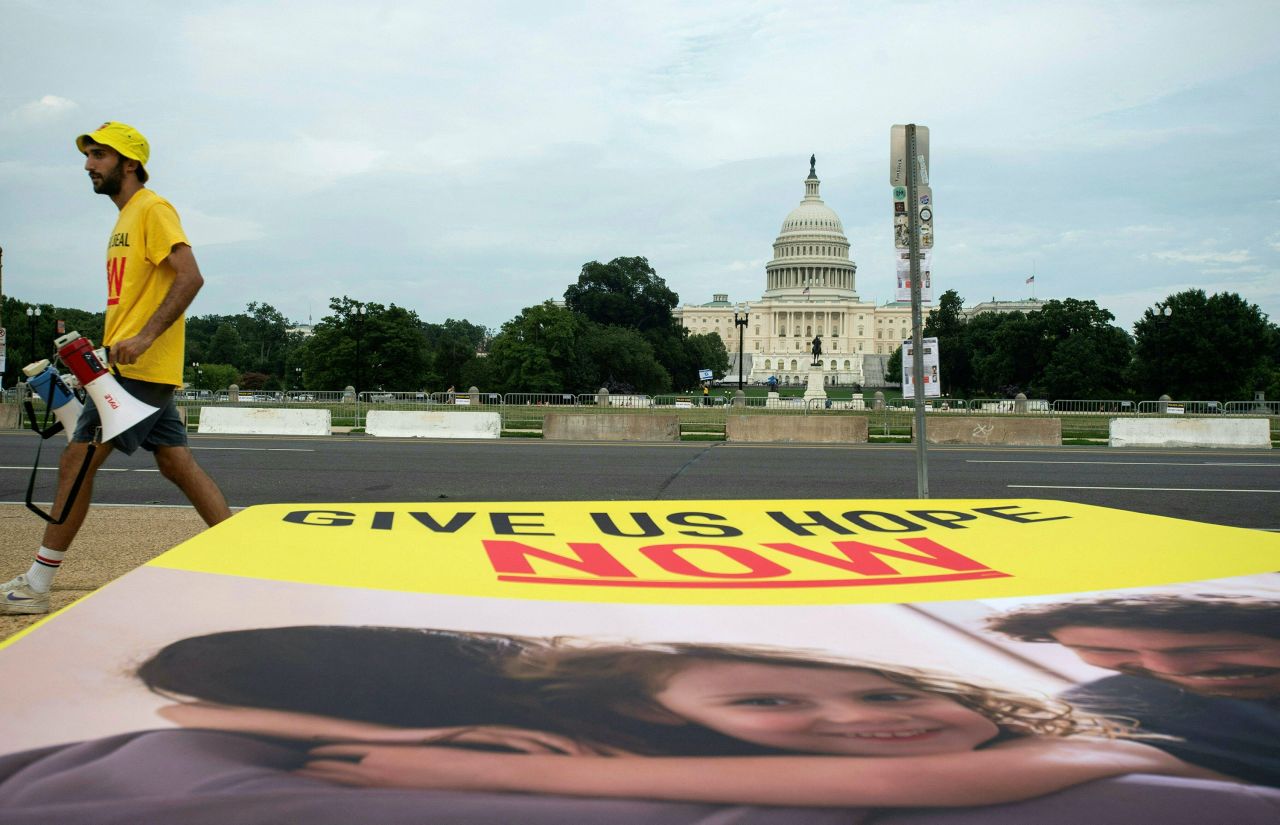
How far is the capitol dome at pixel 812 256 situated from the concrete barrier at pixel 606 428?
131m

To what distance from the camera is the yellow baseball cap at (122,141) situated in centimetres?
413

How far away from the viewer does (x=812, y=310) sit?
493ft

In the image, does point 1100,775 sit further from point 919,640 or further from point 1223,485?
point 1223,485

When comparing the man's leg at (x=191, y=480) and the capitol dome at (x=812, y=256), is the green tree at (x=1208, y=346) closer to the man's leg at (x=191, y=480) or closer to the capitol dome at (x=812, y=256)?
the man's leg at (x=191, y=480)

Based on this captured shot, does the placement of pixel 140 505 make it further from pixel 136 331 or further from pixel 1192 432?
pixel 1192 432

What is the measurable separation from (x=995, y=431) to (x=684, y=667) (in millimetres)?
20387

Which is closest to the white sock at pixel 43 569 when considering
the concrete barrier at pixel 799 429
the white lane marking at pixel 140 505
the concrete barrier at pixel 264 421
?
the white lane marking at pixel 140 505

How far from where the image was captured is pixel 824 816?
4.67 feet

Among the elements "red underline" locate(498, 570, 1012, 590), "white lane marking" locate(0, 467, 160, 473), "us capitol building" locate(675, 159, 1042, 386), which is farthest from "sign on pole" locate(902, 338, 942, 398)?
"us capitol building" locate(675, 159, 1042, 386)

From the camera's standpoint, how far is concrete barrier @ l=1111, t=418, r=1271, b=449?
67.6 feet

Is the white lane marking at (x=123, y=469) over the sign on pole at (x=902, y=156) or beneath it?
beneath

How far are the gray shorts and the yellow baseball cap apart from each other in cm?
96

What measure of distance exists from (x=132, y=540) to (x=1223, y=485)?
11.7 metres

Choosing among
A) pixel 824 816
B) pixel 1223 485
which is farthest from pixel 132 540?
pixel 1223 485
